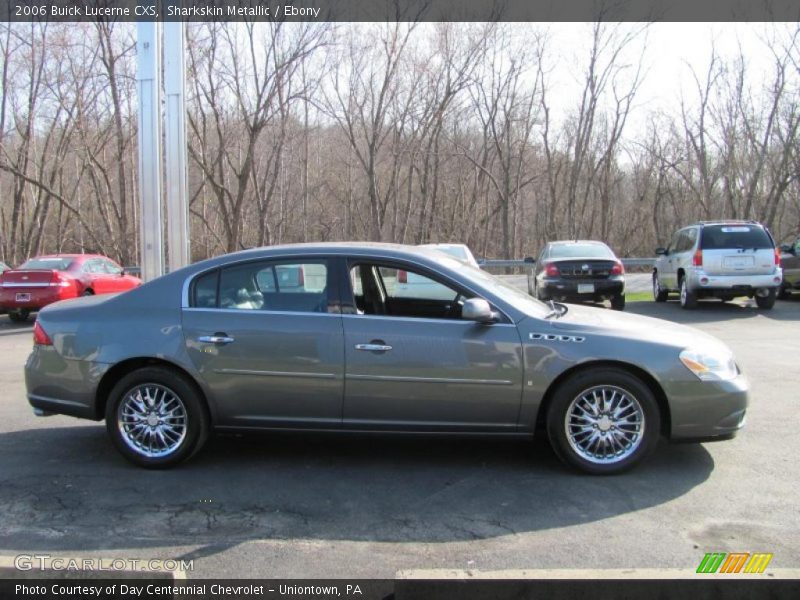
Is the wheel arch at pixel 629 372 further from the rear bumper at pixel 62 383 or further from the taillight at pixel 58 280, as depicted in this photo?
the taillight at pixel 58 280

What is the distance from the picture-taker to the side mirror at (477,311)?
432 centimetres

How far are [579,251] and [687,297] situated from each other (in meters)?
2.51

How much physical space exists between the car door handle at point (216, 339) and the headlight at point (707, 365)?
3.07 metres

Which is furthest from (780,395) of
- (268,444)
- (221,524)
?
(221,524)

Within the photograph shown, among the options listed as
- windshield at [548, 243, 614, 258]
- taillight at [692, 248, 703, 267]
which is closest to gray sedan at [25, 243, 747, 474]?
windshield at [548, 243, 614, 258]

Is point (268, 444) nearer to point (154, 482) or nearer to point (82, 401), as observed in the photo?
point (154, 482)

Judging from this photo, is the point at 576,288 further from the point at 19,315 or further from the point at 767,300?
the point at 19,315

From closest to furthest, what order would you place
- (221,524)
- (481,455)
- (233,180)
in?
(221,524) → (481,455) → (233,180)

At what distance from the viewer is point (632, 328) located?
4.55m

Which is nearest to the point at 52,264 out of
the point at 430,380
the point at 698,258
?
the point at 430,380

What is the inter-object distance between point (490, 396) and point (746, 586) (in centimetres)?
187

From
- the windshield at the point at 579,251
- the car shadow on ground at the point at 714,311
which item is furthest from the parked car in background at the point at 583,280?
the car shadow on ground at the point at 714,311

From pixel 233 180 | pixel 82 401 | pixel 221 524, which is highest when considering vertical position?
pixel 233 180

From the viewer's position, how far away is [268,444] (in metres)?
5.24
